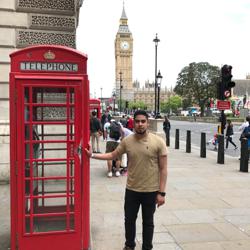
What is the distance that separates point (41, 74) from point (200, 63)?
9637cm

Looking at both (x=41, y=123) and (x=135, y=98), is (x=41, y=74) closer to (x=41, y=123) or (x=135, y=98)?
(x=41, y=123)

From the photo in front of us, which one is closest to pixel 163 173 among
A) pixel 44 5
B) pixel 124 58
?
pixel 44 5

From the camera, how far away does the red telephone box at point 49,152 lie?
176 inches

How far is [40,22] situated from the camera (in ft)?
30.9

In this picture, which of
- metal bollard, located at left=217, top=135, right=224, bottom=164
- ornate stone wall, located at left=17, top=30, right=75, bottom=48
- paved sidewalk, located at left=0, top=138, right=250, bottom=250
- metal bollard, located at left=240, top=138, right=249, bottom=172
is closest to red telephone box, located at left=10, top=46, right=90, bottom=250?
paved sidewalk, located at left=0, top=138, right=250, bottom=250

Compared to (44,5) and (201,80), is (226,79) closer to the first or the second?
(44,5)

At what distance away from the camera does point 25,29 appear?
9.38 m

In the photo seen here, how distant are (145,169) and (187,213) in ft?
9.49

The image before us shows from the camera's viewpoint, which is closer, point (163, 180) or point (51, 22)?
point (163, 180)

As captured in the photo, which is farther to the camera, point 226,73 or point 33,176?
point 226,73

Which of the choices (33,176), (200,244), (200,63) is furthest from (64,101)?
(200,63)

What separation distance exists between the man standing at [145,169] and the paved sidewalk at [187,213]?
95 centimetres

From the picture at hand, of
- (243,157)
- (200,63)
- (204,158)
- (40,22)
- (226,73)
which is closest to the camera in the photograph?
(40,22)

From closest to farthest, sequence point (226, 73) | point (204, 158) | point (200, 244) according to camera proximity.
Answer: point (200, 244), point (226, 73), point (204, 158)
